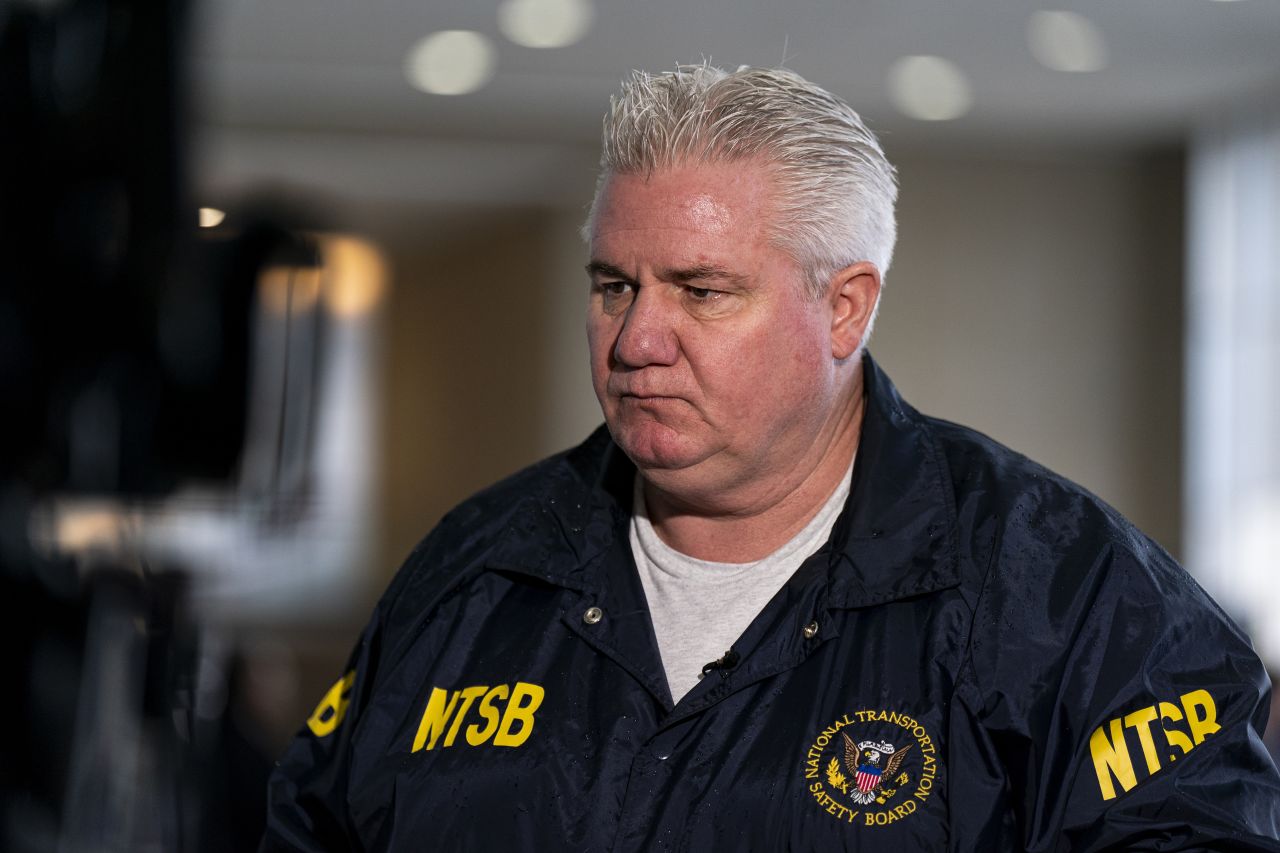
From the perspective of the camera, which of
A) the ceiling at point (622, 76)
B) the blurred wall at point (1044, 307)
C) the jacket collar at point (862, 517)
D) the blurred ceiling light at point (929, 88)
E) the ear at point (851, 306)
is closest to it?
the jacket collar at point (862, 517)

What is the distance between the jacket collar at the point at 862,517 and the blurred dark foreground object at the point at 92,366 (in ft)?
1.21

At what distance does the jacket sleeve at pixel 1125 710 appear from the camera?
3.29ft

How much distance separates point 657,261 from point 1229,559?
5.08m

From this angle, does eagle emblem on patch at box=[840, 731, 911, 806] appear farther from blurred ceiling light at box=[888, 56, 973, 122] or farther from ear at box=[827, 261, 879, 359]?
blurred ceiling light at box=[888, 56, 973, 122]

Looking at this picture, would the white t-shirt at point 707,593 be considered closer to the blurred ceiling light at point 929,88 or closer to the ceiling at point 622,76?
the ceiling at point 622,76

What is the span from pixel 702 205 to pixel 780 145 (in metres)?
0.09

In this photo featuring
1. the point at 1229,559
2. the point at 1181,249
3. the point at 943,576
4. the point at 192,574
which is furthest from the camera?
the point at 1181,249

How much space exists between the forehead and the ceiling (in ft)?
10.1

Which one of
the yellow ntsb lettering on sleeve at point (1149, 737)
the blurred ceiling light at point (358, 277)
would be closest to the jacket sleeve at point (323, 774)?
the yellow ntsb lettering on sleeve at point (1149, 737)

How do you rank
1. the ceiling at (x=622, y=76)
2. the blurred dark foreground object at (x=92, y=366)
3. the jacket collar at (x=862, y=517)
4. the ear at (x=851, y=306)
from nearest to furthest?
the jacket collar at (x=862, y=517) → the ear at (x=851, y=306) → the blurred dark foreground object at (x=92, y=366) → the ceiling at (x=622, y=76)

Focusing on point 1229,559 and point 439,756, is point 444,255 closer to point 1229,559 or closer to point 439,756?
point 1229,559

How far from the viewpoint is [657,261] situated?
1.19 m

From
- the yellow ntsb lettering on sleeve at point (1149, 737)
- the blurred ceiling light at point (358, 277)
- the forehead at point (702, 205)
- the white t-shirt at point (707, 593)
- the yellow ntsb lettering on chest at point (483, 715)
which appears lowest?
the yellow ntsb lettering on chest at point (483, 715)

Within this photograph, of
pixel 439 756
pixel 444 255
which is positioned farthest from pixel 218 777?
pixel 444 255
